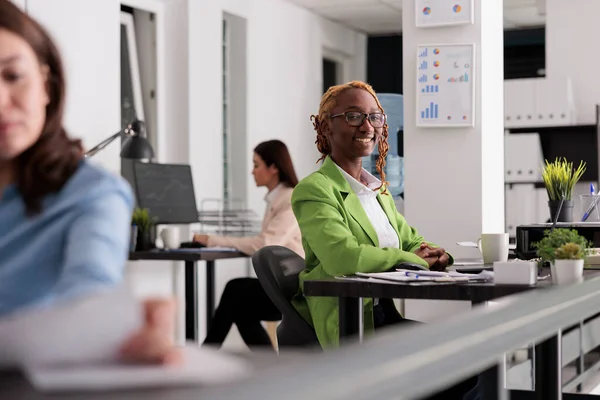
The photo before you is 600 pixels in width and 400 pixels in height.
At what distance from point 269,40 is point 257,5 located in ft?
1.11

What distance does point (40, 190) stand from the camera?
114cm

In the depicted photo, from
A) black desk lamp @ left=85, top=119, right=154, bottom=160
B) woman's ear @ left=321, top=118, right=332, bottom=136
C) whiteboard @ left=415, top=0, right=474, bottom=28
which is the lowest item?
woman's ear @ left=321, top=118, right=332, bottom=136

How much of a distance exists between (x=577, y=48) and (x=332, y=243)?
5.61 metres

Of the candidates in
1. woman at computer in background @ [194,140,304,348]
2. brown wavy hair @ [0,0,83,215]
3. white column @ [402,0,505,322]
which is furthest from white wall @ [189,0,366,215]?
brown wavy hair @ [0,0,83,215]

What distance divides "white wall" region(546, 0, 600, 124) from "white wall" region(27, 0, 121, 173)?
3.54 meters

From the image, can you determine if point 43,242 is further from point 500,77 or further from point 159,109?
point 159,109

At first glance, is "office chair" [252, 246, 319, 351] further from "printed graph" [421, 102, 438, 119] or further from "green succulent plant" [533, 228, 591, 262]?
"printed graph" [421, 102, 438, 119]

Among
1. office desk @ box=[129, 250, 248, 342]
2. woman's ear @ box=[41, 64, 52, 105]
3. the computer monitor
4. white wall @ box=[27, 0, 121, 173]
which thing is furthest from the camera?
white wall @ box=[27, 0, 121, 173]

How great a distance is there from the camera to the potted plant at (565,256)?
228cm

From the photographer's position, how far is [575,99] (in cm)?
780

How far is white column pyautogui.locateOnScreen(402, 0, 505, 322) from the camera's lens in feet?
15.7

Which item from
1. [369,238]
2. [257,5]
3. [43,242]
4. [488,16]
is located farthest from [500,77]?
[43,242]

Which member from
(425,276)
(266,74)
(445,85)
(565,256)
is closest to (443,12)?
(445,85)

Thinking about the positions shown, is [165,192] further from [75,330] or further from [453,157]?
[75,330]
